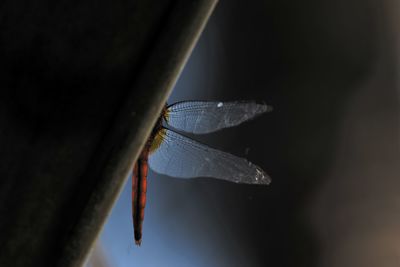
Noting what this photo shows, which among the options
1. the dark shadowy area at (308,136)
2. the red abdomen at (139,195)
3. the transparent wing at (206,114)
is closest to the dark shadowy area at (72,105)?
the red abdomen at (139,195)

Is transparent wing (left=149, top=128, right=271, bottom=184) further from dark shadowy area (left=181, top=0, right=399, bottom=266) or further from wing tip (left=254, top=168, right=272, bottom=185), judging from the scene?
dark shadowy area (left=181, top=0, right=399, bottom=266)

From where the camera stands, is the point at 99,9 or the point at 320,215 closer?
the point at 99,9

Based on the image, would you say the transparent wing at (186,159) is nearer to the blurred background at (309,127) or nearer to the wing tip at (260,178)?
the wing tip at (260,178)

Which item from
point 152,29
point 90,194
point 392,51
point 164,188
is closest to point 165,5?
point 152,29

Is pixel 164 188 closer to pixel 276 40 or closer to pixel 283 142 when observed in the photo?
pixel 283 142

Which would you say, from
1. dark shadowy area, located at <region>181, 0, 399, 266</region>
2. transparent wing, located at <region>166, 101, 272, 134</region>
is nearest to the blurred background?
dark shadowy area, located at <region>181, 0, 399, 266</region>

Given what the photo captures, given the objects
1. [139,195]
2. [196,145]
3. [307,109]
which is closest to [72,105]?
[139,195]

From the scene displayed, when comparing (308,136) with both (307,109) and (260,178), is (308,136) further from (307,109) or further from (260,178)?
(260,178)

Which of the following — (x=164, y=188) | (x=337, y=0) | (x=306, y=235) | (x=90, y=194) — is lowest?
(x=164, y=188)
